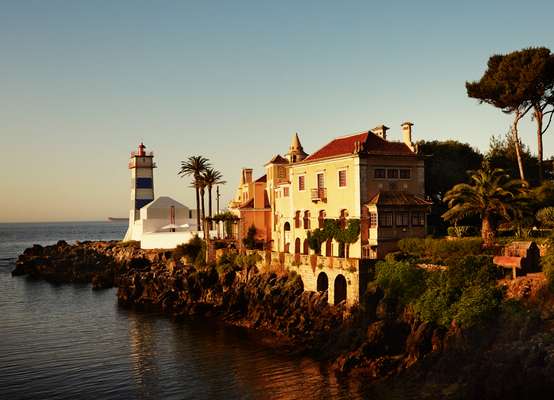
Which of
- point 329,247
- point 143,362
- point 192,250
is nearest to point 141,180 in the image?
point 192,250

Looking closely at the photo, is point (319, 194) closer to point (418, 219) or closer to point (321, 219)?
point (321, 219)

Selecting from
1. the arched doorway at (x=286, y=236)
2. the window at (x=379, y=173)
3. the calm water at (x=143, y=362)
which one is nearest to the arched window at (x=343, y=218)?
the window at (x=379, y=173)

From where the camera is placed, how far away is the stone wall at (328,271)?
40.8 m

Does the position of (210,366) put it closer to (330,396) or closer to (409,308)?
(330,396)

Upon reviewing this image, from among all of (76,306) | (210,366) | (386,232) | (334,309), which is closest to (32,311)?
(76,306)

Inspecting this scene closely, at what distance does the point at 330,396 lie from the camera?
28844 mm

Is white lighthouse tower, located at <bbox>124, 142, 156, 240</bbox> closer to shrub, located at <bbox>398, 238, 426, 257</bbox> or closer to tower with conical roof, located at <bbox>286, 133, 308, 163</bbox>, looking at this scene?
tower with conical roof, located at <bbox>286, 133, 308, 163</bbox>

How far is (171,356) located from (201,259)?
84.9 feet

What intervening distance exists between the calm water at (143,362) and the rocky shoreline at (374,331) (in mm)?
2157

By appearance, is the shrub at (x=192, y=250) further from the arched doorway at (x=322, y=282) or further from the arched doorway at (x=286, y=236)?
the arched doorway at (x=322, y=282)

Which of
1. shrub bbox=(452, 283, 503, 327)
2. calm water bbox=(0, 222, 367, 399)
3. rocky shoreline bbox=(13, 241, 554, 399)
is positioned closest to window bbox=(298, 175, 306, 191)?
rocky shoreline bbox=(13, 241, 554, 399)

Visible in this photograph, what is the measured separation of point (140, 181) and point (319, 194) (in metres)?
49.1

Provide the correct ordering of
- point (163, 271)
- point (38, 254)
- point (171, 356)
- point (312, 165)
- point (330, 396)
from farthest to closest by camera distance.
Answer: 1. point (38, 254)
2. point (163, 271)
3. point (312, 165)
4. point (171, 356)
5. point (330, 396)

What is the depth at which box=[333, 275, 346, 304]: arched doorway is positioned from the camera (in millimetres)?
42919
